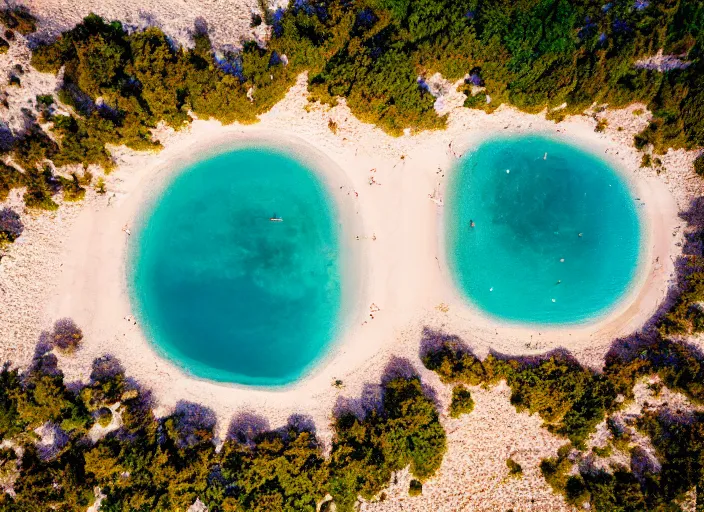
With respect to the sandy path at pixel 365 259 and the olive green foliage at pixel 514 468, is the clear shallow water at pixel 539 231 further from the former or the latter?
the olive green foliage at pixel 514 468

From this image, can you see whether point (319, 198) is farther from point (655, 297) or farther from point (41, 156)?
point (655, 297)

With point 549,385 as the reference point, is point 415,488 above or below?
below

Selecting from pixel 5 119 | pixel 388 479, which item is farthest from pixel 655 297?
pixel 5 119

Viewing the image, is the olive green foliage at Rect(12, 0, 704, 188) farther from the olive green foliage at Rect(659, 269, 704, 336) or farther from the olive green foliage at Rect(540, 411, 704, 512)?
the olive green foliage at Rect(540, 411, 704, 512)

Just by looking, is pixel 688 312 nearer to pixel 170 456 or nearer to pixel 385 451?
pixel 385 451

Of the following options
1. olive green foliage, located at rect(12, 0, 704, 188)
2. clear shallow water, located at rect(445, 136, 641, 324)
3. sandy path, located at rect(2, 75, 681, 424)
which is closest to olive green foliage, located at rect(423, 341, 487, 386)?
sandy path, located at rect(2, 75, 681, 424)

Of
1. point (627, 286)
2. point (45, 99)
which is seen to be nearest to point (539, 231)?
point (627, 286)
